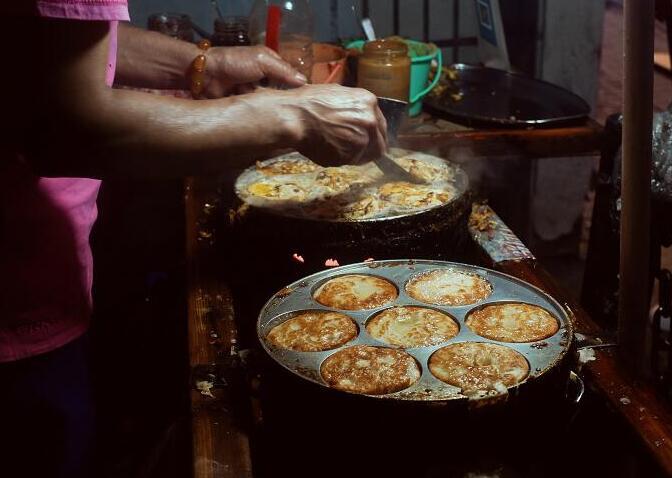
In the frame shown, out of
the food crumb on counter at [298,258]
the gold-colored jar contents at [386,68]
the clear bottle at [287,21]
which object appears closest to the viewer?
the food crumb on counter at [298,258]

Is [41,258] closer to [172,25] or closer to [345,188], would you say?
[345,188]

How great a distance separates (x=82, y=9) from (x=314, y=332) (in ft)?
2.92

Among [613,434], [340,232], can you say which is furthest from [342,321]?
[613,434]

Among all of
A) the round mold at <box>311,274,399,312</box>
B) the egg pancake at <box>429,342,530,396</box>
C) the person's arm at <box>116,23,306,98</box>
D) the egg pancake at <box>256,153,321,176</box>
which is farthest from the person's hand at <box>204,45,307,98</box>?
the egg pancake at <box>429,342,530,396</box>

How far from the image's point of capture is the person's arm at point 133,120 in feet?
4.57

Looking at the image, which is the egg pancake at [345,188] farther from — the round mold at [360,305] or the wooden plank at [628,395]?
the wooden plank at [628,395]

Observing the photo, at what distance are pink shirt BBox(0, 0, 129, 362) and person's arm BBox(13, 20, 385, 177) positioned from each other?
0.30 meters

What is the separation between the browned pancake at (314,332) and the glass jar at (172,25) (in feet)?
8.72

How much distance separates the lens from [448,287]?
6.46 ft

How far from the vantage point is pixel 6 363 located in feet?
6.24

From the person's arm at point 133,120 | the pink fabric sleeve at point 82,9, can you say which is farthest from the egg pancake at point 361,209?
the pink fabric sleeve at point 82,9

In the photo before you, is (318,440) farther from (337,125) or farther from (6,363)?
(6,363)

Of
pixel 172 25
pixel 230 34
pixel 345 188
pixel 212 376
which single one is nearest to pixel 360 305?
pixel 212 376

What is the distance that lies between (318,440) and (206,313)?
2.86ft
